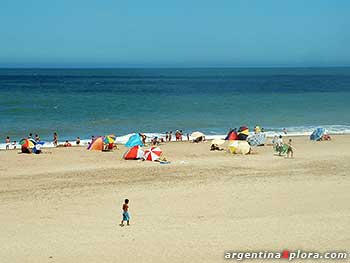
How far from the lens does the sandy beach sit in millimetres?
13250

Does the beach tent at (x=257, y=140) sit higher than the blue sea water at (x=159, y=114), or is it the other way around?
the beach tent at (x=257, y=140)

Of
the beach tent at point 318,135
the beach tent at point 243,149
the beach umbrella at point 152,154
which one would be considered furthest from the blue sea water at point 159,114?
the beach tent at point 243,149

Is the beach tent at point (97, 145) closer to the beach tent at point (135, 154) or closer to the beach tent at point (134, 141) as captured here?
the beach tent at point (134, 141)

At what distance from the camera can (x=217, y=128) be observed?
46.1 meters

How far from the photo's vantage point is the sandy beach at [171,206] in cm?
1325

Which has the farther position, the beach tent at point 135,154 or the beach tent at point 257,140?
the beach tent at point 257,140

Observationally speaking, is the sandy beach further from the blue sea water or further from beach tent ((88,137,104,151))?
the blue sea water

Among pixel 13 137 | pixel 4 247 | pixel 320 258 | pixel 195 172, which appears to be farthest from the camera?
pixel 13 137

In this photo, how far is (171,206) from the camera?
59.0ft

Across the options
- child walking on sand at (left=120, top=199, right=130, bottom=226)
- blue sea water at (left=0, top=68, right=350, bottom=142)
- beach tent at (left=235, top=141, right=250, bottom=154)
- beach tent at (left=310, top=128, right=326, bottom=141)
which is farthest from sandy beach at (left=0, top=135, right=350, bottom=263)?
blue sea water at (left=0, top=68, right=350, bottom=142)

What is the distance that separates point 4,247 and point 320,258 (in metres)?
7.50

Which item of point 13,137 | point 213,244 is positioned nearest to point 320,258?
point 213,244

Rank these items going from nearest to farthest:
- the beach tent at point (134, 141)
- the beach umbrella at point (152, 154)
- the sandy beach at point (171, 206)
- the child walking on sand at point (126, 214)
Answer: the sandy beach at point (171, 206) → the child walking on sand at point (126, 214) → the beach umbrella at point (152, 154) → the beach tent at point (134, 141)

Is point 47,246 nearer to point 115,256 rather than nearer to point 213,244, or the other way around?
point 115,256
